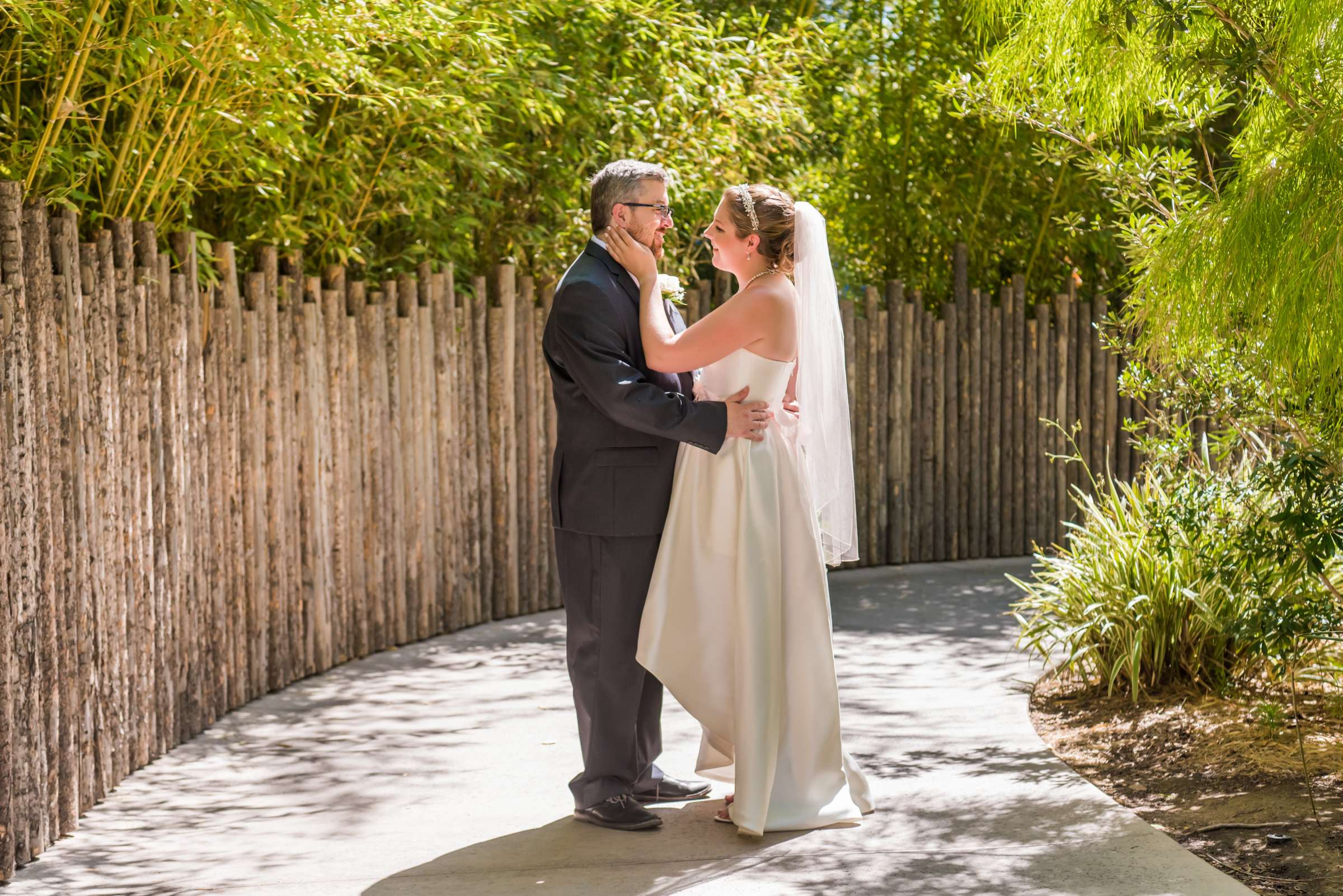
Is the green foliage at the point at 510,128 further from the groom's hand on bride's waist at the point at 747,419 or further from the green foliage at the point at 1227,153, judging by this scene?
the groom's hand on bride's waist at the point at 747,419

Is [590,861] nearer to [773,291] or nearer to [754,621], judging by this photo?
[754,621]

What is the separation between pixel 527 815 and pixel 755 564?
3.18ft

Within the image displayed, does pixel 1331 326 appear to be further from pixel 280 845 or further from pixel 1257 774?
pixel 280 845

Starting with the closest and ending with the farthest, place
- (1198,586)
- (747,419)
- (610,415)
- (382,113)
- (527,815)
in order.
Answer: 1. (610,415)
2. (747,419)
3. (527,815)
4. (1198,586)
5. (382,113)

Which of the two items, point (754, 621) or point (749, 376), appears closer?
point (754, 621)

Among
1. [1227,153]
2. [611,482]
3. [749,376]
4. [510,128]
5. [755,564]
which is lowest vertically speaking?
[755,564]

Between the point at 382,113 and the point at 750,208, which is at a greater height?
the point at 382,113

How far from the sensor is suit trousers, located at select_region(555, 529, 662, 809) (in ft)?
12.0

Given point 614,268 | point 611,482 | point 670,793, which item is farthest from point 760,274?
point 670,793

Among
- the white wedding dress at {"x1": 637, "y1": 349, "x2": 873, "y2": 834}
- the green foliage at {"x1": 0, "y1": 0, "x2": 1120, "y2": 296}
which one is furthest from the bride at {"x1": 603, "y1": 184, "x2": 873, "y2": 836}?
the green foliage at {"x1": 0, "y1": 0, "x2": 1120, "y2": 296}

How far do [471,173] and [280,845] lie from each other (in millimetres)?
3907

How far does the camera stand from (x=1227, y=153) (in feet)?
12.8

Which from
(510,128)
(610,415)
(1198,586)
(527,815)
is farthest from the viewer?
(510,128)

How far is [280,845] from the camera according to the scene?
11.8ft
